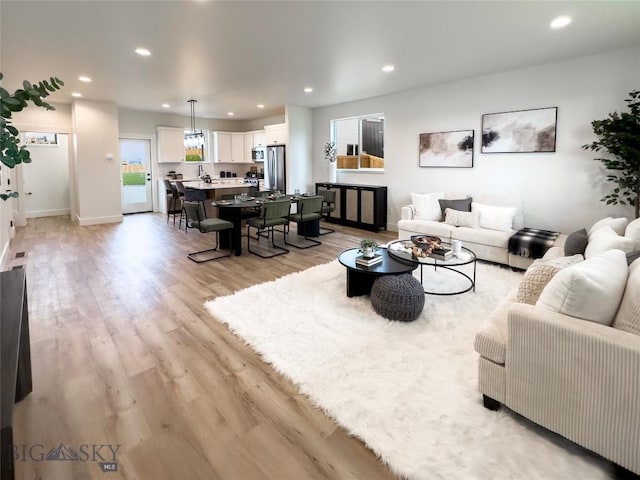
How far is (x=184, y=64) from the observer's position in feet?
16.0

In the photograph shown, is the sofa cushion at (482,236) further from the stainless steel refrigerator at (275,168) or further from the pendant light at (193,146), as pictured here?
the pendant light at (193,146)

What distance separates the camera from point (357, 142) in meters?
8.19

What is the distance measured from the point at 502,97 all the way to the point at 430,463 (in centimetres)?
539

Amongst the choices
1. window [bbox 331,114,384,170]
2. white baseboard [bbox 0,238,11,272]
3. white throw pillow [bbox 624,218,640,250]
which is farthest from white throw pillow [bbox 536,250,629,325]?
window [bbox 331,114,384,170]

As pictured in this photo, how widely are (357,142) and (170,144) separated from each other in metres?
5.12

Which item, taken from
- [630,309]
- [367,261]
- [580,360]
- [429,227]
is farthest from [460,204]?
[580,360]

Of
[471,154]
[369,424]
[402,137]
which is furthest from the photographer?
[402,137]

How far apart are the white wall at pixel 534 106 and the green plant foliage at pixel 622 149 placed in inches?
6.9

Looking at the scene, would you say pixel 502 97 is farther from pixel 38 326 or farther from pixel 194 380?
pixel 38 326

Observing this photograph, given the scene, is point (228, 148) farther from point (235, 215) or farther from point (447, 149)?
point (447, 149)

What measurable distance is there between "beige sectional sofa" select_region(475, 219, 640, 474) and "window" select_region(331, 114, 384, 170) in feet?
20.7

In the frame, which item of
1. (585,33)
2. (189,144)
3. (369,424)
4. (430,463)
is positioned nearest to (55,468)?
(369,424)

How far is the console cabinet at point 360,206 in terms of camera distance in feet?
23.3

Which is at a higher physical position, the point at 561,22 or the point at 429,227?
the point at 561,22
